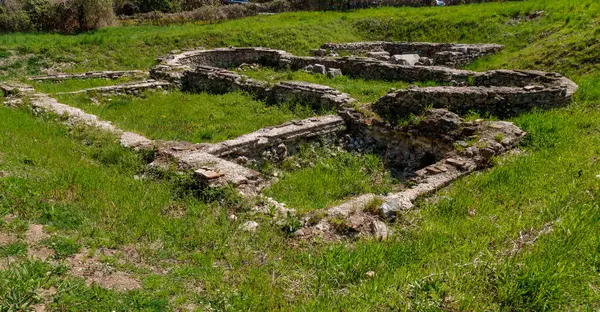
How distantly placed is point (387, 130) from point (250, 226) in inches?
208

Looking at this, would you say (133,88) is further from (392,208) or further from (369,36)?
(369,36)

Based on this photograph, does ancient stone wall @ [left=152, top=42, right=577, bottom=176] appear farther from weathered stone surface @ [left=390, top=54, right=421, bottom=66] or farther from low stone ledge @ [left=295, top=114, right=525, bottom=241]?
weathered stone surface @ [left=390, top=54, right=421, bottom=66]

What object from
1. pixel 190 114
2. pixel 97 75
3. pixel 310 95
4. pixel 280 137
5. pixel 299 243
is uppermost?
pixel 97 75

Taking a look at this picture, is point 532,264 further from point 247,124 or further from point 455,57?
point 455,57

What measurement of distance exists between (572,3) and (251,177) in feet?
63.2

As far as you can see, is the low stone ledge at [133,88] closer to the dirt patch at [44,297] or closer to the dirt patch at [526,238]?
the dirt patch at [44,297]

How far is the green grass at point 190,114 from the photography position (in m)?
10.3

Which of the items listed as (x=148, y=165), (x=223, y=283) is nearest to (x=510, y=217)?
(x=223, y=283)

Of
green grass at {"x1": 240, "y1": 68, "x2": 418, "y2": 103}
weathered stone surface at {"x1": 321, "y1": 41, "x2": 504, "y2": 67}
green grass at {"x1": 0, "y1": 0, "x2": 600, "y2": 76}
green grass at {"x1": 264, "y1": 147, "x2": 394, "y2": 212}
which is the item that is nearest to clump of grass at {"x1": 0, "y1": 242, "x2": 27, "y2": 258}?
green grass at {"x1": 264, "y1": 147, "x2": 394, "y2": 212}

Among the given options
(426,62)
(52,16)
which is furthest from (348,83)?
(52,16)

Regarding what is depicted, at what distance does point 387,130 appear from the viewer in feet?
31.8

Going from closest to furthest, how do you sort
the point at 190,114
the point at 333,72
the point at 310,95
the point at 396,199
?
the point at 396,199
the point at 310,95
the point at 190,114
the point at 333,72

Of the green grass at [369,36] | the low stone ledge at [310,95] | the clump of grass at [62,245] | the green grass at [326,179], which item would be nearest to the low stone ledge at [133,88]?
the green grass at [369,36]

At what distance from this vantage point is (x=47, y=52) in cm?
1867
